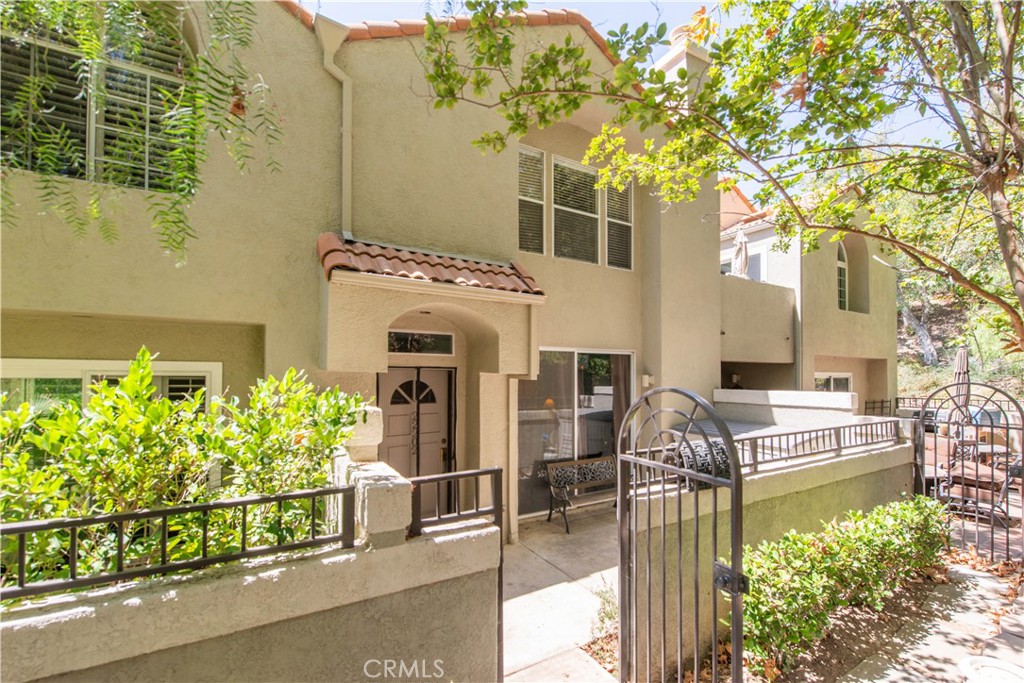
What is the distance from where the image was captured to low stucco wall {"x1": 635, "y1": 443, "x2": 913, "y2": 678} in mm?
4348

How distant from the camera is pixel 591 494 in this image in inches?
345

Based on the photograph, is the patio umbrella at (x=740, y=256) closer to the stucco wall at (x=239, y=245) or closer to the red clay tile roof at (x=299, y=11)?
the stucco wall at (x=239, y=245)

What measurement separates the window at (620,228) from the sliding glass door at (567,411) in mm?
2036

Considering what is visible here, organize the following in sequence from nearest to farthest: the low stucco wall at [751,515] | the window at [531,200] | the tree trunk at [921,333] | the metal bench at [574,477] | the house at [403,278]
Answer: the low stucco wall at [751,515], the house at [403,278], the metal bench at [574,477], the window at [531,200], the tree trunk at [921,333]

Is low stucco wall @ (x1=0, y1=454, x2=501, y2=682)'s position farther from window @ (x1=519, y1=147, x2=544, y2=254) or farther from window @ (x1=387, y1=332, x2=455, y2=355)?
window @ (x1=519, y1=147, x2=544, y2=254)

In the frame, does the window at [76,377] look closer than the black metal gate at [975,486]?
Yes

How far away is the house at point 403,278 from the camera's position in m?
4.72

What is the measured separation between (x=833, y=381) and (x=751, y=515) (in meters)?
12.1

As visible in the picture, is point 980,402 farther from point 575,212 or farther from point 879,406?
point 575,212

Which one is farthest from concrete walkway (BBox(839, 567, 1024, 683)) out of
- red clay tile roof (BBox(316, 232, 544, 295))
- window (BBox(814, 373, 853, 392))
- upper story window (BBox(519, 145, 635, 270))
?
window (BBox(814, 373, 853, 392))

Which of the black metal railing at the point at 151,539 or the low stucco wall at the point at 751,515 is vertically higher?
the black metal railing at the point at 151,539

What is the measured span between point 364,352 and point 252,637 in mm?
3296

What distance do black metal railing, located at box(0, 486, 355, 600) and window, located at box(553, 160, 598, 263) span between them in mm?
6674

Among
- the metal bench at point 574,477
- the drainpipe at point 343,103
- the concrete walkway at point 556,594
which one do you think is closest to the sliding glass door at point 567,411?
the metal bench at point 574,477
